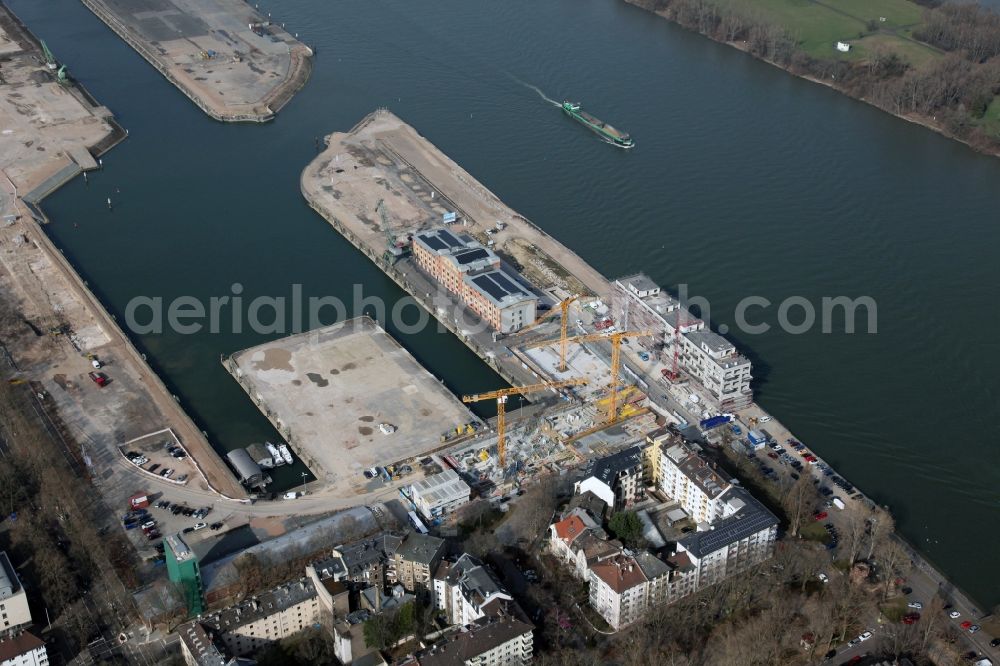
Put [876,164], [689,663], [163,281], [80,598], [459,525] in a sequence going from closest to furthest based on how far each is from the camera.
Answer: [689,663] → [80,598] → [459,525] → [163,281] → [876,164]

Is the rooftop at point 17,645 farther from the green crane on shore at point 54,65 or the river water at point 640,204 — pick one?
the green crane on shore at point 54,65

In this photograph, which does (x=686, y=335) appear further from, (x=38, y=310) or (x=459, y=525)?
(x=38, y=310)

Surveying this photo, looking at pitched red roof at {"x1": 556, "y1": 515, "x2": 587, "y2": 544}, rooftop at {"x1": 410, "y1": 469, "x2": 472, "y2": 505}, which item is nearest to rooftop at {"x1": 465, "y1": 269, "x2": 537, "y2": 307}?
rooftop at {"x1": 410, "y1": 469, "x2": 472, "y2": 505}

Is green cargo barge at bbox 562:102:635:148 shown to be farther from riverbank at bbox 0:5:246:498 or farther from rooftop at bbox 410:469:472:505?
rooftop at bbox 410:469:472:505

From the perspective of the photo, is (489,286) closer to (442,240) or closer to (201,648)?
(442,240)

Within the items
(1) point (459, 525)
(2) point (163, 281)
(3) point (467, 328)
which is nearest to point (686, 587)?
(1) point (459, 525)

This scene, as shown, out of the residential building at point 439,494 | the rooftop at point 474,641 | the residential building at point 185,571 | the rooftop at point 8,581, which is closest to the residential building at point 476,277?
the residential building at point 439,494
